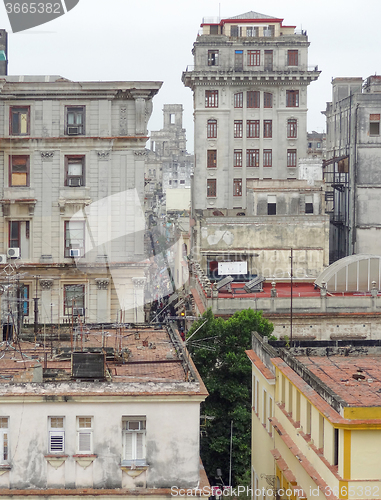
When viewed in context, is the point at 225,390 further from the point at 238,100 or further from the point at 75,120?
the point at 238,100

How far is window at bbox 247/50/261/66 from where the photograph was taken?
82.8 m

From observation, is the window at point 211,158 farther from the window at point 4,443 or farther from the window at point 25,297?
the window at point 4,443

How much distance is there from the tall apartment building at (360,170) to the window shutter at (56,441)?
53202 mm

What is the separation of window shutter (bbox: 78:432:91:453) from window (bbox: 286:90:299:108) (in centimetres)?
6380

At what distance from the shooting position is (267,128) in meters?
84.1

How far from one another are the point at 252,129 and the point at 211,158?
15.9 feet

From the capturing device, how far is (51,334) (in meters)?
31.7

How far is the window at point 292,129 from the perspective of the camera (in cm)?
8400

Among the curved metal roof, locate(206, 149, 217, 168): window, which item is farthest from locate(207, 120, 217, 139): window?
the curved metal roof

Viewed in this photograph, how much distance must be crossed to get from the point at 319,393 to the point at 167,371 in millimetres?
4862

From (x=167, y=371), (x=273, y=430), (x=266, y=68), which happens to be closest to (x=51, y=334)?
(x=167, y=371)

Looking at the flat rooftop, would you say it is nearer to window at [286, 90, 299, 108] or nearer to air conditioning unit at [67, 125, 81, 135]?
air conditioning unit at [67, 125, 81, 135]

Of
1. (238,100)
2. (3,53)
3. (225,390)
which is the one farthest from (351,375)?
(238,100)

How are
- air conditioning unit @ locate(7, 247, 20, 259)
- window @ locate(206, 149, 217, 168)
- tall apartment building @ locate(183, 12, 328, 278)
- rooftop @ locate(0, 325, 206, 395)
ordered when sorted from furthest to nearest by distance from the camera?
window @ locate(206, 149, 217, 168)
tall apartment building @ locate(183, 12, 328, 278)
air conditioning unit @ locate(7, 247, 20, 259)
rooftop @ locate(0, 325, 206, 395)
